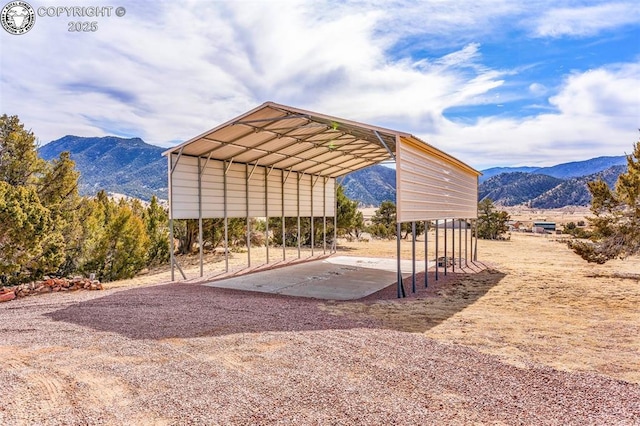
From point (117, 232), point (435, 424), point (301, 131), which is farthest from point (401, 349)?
point (117, 232)

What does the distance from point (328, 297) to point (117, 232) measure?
799 cm

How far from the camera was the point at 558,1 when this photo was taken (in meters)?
8.40

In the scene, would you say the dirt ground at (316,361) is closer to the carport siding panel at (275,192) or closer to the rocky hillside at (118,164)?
the carport siding panel at (275,192)

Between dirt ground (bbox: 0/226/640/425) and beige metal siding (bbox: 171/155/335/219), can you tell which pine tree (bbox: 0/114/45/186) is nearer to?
beige metal siding (bbox: 171/155/335/219)

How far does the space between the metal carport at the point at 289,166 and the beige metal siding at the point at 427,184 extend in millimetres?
22

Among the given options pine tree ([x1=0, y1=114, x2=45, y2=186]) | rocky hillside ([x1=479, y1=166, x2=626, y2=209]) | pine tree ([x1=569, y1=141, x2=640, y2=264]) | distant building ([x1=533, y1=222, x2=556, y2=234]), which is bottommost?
distant building ([x1=533, y1=222, x2=556, y2=234])

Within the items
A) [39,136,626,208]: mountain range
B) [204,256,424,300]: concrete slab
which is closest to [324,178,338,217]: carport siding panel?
[204,256,424,300]: concrete slab

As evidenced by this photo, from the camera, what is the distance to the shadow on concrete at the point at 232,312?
5945mm

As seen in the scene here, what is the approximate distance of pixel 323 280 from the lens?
452 inches

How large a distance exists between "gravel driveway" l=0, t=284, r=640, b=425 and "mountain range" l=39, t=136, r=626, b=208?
2720 inches

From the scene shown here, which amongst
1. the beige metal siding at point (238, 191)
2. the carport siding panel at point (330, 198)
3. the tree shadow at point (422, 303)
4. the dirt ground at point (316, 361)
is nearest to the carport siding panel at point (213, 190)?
the beige metal siding at point (238, 191)

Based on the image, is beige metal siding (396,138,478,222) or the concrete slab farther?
the concrete slab

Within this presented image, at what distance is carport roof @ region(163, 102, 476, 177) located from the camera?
9620 mm

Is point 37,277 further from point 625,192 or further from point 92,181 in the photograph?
point 92,181
